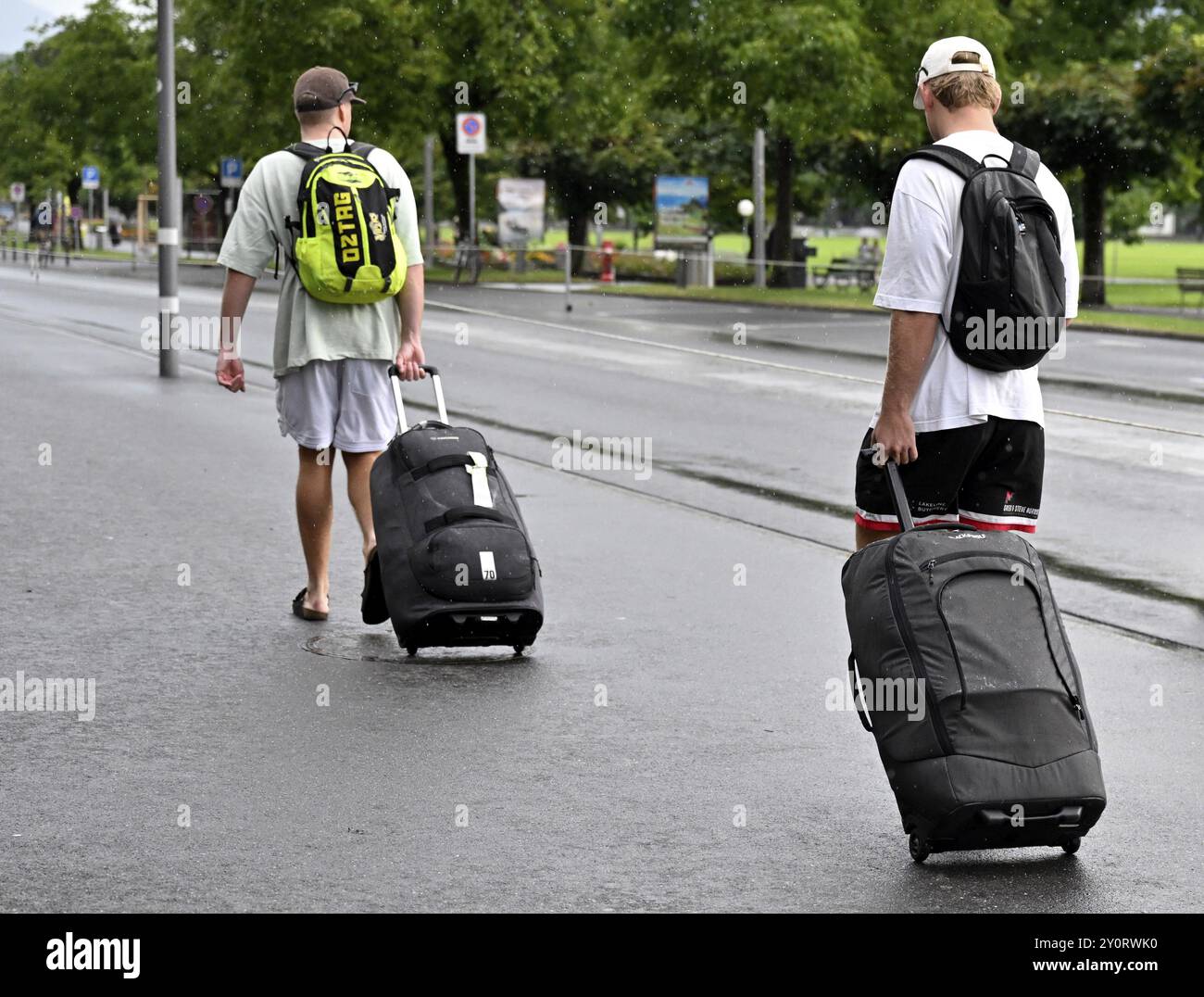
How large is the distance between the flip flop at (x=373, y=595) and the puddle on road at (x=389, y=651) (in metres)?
0.08

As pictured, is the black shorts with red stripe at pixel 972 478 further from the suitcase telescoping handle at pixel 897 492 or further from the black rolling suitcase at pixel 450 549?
the black rolling suitcase at pixel 450 549

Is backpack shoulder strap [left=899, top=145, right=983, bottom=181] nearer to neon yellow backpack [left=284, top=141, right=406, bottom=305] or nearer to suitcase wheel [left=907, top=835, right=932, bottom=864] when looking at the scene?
suitcase wheel [left=907, top=835, right=932, bottom=864]

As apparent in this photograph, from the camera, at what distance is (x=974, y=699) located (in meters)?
4.38

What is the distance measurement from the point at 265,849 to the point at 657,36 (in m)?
35.4

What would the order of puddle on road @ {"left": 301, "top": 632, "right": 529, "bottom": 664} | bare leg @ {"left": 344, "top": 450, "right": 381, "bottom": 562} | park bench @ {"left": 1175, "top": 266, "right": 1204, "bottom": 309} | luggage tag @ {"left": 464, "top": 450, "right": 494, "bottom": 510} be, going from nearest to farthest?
1. luggage tag @ {"left": 464, "top": 450, "right": 494, "bottom": 510}
2. puddle on road @ {"left": 301, "top": 632, "right": 529, "bottom": 664}
3. bare leg @ {"left": 344, "top": 450, "right": 381, "bottom": 562}
4. park bench @ {"left": 1175, "top": 266, "right": 1204, "bottom": 309}

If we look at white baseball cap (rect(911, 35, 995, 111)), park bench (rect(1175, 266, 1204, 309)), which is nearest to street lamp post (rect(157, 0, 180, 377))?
white baseball cap (rect(911, 35, 995, 111))

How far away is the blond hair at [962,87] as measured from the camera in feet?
15.7

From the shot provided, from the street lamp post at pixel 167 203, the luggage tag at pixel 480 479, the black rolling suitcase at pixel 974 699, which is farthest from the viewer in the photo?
the street lamp post at pixel 167 203

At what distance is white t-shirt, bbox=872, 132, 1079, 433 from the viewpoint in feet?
15.4

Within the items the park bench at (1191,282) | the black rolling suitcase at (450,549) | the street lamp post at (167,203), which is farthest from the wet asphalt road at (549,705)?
the park bench at (1191,282)

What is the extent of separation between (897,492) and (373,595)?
2.59m

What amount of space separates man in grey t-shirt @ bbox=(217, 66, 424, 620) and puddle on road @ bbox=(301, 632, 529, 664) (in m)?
0.31

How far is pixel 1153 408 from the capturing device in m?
16.0

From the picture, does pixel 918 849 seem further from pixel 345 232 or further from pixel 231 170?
pixel 231 170
